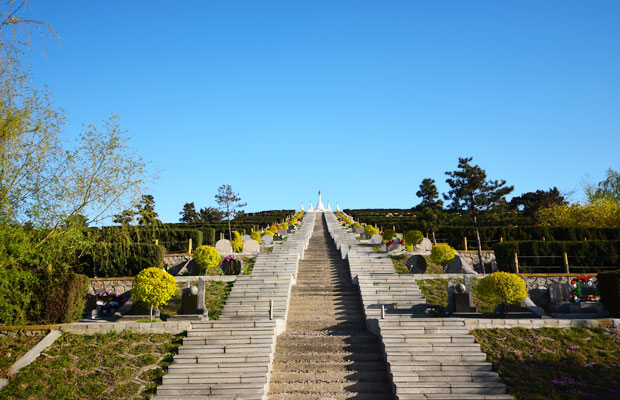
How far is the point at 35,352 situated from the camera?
42.3ft

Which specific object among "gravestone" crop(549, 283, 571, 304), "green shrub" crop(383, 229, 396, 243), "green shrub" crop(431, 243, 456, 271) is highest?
"green shrub" crop(383, 229, 396, 243)

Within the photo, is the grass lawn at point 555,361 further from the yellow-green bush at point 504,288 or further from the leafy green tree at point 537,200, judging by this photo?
the leafy green tree at point 537,200

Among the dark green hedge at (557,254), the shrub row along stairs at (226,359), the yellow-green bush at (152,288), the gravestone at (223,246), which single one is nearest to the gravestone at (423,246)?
the dark green hedge at (557,254)

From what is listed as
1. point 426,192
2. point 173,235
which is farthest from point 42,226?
point 426,192

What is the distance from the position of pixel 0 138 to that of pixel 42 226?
2602mm

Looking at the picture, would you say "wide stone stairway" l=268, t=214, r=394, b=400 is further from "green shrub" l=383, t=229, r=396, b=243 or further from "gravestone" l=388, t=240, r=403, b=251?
"green shrub" l=383, t=229, r=396, b=243

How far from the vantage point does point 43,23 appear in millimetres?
9562

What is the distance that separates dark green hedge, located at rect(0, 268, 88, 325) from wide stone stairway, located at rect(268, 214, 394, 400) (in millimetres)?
6724

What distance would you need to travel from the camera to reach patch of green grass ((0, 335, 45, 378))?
489 inches

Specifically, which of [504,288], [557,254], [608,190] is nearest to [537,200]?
[608,190]

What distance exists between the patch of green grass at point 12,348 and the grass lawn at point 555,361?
1278cm

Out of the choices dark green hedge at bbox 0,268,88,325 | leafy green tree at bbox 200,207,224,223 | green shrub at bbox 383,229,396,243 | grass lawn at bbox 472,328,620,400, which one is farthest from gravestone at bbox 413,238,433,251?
leafy green tree at bbox 200,207,224,223

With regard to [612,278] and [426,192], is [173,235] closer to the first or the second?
[612,278]

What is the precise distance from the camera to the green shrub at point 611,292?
15391mm
